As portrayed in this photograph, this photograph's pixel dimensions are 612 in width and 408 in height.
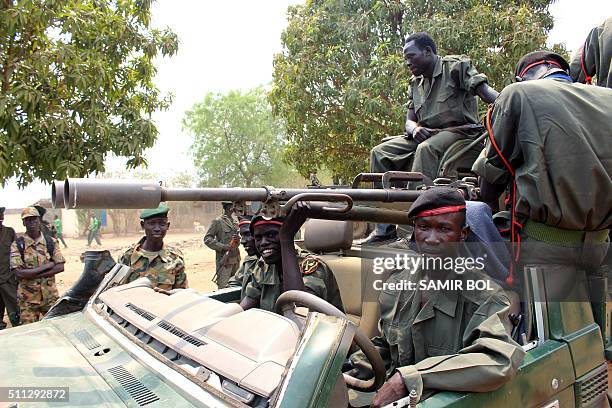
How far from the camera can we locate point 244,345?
197 centimetres

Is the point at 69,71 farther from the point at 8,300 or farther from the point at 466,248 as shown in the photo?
the point at 466,248

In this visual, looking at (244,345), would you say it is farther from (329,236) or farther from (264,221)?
(329,236)

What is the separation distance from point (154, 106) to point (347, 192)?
19.5 feet

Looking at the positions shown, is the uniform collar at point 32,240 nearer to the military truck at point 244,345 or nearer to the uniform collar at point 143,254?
the uniform collar at point 143,254

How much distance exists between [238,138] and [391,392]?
2890cm

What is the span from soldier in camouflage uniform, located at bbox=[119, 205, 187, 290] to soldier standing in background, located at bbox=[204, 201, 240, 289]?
361 centimetres

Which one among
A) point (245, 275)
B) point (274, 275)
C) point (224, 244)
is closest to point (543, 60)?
point (274, 275)

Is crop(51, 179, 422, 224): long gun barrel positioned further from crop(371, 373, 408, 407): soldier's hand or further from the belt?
crop(371, 373, 408, 407): soldier's hand

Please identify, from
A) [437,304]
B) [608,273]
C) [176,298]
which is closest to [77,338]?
[176,298]

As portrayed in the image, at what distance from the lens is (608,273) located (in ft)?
9.43

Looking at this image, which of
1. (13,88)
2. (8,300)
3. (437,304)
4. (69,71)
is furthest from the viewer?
(8,300)

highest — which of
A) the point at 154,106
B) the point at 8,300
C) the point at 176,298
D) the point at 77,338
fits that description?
the point at 154,106

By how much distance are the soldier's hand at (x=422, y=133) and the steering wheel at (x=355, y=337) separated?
110 inches

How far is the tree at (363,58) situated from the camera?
398 inches
